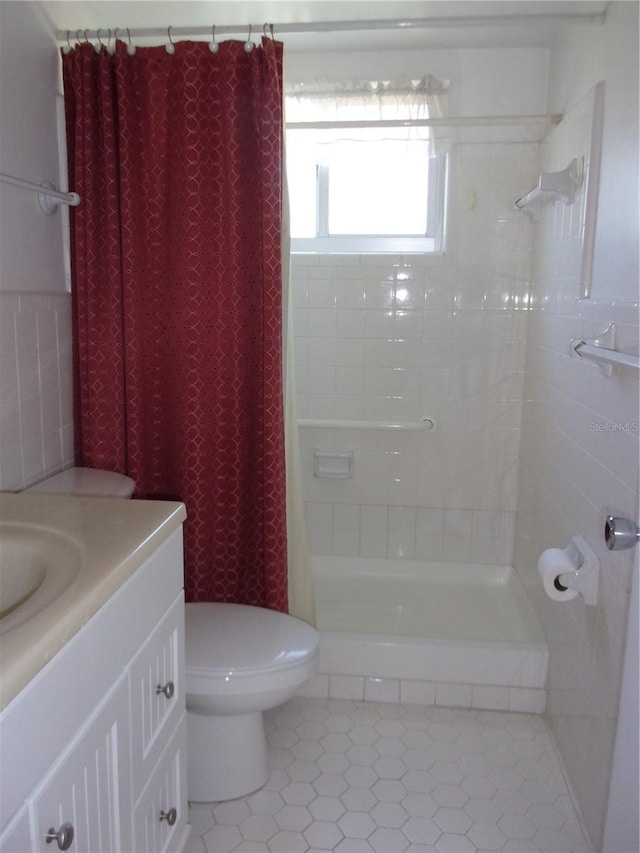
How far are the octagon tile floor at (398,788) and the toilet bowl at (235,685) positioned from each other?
0.08 meters

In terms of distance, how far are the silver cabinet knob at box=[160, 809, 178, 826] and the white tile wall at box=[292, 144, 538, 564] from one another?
1.57 meters

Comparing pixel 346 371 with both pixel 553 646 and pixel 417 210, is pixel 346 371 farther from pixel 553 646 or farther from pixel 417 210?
pixel 553 646

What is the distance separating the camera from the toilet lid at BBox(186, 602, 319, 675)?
1.77 meters

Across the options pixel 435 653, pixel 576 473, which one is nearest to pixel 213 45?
pixel 576 473

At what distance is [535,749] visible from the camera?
2.10 metres

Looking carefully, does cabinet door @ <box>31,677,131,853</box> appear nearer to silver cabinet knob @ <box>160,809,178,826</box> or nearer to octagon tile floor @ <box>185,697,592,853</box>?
silver cabinet knob @ <box>160,809,178,826</box>

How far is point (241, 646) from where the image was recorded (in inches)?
72.2

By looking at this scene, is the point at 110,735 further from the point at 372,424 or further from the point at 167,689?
the point at 372,424

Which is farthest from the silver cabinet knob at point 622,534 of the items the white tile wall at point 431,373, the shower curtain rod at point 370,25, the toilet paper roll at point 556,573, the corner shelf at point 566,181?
the white tile wall at point 431,373

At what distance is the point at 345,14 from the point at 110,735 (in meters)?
2.19

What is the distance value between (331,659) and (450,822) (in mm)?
633

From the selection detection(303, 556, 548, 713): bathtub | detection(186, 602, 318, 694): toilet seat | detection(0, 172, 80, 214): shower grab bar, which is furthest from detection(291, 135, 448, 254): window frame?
detection(186, 602, 318, 694): toilet seat

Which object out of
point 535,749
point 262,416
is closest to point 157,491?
point 262,416

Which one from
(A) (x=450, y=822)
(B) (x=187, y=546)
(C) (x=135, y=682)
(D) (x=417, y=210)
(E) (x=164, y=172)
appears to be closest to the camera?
(C) (x=135, y=682)
